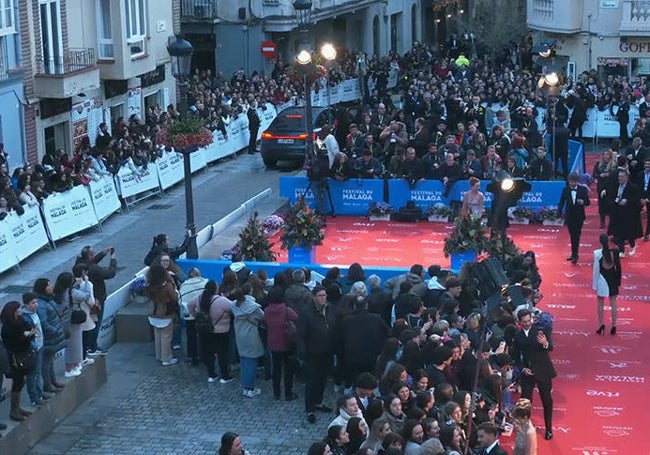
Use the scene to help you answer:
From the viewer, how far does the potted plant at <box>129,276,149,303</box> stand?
1964 centimetres

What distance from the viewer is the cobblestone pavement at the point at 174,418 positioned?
15922mm

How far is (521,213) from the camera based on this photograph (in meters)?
27.4

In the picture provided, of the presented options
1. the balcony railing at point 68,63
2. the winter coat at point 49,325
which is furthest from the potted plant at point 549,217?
the winter coat at point 49,325

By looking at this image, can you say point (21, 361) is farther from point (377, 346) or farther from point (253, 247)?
point (253, 247)

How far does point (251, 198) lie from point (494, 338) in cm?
1446

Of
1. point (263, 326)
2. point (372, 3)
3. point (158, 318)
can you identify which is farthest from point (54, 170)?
point (372, 3)

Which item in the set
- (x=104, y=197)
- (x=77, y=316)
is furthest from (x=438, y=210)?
(x=77, y=316)

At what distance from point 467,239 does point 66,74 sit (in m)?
12.3

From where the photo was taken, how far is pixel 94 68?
Answer: 3177 cm

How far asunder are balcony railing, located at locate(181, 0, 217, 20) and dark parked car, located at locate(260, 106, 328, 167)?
44.8 ft

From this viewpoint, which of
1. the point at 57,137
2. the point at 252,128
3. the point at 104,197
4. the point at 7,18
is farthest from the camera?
the point at 252,128

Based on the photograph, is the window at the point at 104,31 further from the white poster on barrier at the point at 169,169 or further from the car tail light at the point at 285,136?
the car tail light at the point at 285,136

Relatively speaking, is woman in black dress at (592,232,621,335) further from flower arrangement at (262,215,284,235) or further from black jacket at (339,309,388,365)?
flower arrangement at (262,215,284,235)

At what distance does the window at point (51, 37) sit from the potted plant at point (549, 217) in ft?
36.1
